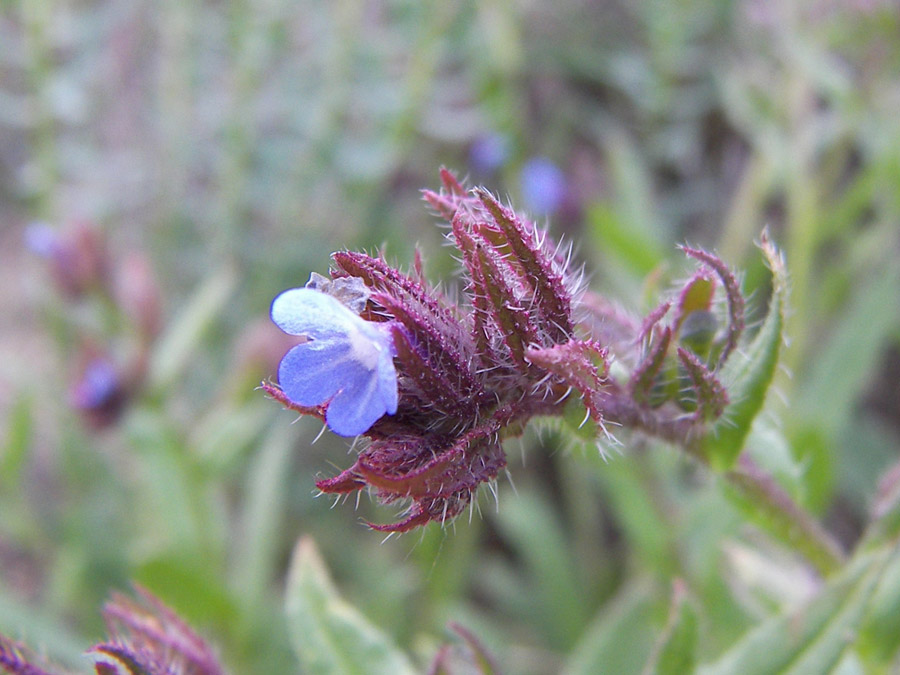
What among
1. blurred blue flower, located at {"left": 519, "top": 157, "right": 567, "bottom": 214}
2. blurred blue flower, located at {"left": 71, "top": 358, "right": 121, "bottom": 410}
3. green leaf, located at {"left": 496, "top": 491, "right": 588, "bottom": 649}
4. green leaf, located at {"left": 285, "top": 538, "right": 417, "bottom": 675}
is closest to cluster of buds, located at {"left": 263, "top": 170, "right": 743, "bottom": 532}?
green leaf, located at {"left": 285, "top": 538, "right": 417, "bottom": 675}

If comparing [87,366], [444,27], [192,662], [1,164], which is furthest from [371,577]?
[1,164]

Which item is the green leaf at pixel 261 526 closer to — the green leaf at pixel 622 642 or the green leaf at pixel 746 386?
the green leaf at pixel 622 642

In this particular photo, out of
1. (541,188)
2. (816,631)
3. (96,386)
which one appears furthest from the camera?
(541,188)

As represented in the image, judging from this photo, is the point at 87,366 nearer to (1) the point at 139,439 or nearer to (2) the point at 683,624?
(1) the point at 139,439

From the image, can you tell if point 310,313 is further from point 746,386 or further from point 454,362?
point 746,386

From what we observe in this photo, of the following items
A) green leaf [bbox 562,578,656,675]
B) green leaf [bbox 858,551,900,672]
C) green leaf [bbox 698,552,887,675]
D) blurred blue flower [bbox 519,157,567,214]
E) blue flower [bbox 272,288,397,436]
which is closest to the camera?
blue flower [bbox 272,288,397,436]

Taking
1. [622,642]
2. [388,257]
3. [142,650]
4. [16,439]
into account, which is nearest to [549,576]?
[622,642]

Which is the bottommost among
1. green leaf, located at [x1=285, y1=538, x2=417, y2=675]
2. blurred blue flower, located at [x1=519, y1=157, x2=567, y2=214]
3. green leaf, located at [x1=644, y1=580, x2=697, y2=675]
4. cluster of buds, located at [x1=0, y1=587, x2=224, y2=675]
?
cluster of buds, located at [x1=0, y1=587, x2=224, y2=675]

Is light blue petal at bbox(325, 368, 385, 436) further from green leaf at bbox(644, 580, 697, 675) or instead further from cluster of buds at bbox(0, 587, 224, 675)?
green leaf at bbox(644, 580, 697, 675)
